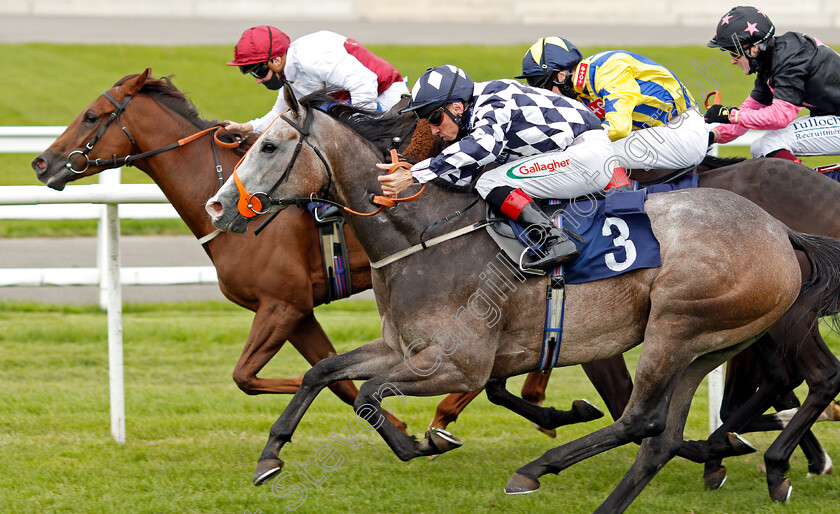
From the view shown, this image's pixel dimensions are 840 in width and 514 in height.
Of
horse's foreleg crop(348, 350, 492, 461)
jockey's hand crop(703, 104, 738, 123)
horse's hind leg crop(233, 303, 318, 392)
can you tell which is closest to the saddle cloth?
horse's foreleg crop(348, 350, 492, 461)

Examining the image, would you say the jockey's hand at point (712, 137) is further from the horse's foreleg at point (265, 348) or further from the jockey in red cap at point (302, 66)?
the horse's foreleg at point (265, 348)

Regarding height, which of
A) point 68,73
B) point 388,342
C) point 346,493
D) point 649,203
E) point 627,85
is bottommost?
point 68,73

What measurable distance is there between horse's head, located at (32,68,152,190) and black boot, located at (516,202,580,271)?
2.42m

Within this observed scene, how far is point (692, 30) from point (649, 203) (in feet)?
71.1

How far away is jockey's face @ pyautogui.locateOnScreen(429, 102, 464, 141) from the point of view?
3.94 meters

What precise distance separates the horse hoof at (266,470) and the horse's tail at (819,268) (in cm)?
236

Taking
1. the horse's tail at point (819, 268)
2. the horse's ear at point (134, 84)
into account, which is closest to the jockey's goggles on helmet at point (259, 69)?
the horse's ear at point (134, 84)

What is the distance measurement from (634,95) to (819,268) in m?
1.17

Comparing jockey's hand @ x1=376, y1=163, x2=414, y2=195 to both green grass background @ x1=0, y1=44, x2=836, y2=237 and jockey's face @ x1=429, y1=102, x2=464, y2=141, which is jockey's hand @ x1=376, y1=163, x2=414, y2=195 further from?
green grass background @ x1=0, y1=44, x2=836, y2=237

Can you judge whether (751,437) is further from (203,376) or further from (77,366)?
(77,366)

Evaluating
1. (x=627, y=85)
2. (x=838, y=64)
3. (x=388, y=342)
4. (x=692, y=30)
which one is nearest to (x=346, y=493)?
(x=388, y=342)

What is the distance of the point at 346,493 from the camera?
4.28 metres

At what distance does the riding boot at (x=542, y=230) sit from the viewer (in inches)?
148

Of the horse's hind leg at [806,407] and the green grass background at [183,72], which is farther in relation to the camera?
the green grass background at [183,72]
